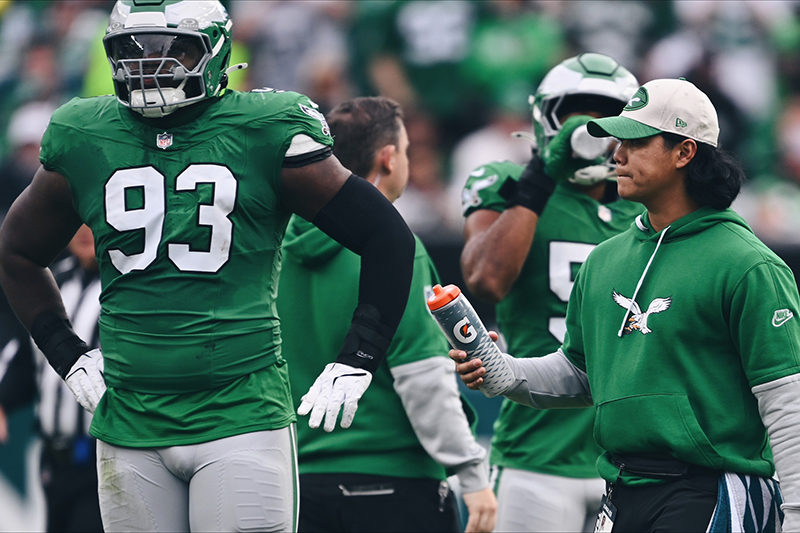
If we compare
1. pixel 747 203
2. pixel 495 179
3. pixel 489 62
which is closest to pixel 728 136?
pixel 747 203

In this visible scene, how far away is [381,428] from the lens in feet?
13.2

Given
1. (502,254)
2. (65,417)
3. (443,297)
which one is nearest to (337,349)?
(502,254)

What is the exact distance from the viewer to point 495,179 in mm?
4559

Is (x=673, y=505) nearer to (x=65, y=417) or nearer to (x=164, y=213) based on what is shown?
(x=164, y=213)

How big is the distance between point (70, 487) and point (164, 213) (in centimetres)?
227

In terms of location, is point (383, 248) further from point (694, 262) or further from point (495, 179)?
point (495, 179)

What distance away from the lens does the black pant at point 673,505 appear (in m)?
2.86

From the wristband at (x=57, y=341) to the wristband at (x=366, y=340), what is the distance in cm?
91

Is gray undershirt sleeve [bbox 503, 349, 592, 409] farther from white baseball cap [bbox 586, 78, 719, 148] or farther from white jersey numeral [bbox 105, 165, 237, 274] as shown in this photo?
white jersey numeral [bbox 105, 165, 237, 274]

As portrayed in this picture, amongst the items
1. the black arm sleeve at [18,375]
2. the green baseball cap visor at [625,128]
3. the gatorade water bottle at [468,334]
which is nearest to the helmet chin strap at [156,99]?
the gatorade water bottle at [468,334]

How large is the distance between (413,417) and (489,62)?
5568mm

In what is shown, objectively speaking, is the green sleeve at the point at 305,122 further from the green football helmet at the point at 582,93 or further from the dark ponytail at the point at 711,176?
the green football helmet at the point at 582,93

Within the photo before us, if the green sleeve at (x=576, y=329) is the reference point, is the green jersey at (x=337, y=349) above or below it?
below

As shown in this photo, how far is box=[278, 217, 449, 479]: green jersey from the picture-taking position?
3996mm
